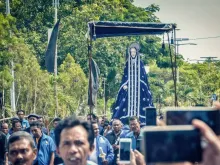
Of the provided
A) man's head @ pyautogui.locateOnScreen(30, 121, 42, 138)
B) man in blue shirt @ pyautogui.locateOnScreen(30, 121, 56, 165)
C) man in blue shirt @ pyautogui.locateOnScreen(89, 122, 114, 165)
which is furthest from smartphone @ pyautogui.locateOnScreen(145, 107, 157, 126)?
man's head @ pyautogui.locateOnScreen(30, 121, 42, 138)

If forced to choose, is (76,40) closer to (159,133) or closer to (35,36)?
(35,36)

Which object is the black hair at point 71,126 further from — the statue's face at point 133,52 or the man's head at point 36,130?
the statue's face at point 133,52

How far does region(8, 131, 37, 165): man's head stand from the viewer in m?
5.85

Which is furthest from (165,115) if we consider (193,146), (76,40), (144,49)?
(144,49)

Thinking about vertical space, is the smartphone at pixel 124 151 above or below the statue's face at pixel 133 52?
below

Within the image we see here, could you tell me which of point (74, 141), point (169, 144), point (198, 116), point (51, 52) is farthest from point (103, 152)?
point (51, 52)

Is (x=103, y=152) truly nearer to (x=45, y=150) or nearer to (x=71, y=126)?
(x=45, y=150)

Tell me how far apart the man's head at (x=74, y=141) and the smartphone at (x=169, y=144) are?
95.2 inches

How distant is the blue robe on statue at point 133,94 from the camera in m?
15.1

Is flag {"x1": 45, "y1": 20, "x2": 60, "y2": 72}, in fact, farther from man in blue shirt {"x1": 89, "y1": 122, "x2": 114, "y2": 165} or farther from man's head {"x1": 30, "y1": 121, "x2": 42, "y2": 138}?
man in blue shirt {"x1": 89, "y1": 122, "x2": 114, "y2": 165}

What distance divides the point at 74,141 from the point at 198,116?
2.39 metres

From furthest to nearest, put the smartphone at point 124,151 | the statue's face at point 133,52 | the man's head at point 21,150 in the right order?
the statue's face at point 133,52 → the man's head at point 21,150 → the smartphone at point 124,151

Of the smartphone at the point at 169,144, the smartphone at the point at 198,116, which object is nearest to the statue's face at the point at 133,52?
the smartphone at the point at 198,116

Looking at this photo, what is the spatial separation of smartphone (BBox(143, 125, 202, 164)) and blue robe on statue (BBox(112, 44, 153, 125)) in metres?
12.5
